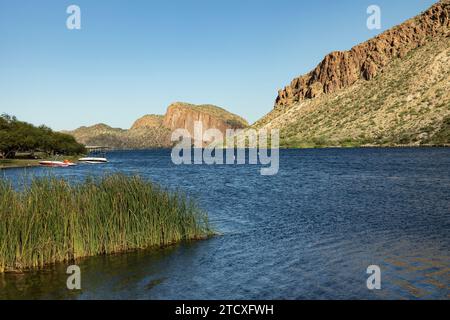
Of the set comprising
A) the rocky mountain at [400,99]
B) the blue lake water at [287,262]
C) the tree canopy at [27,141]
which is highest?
the rocky mountain at [400,99]

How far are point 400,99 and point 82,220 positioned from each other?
151248mm

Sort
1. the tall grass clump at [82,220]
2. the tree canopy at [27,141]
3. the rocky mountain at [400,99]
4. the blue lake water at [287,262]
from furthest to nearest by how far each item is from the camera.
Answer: the rocky mountain at [400,99], the tree canopy at [27,141], the tall grass clump at [82,220], the blue lake water at [287,262]

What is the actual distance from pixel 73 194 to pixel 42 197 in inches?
62.5

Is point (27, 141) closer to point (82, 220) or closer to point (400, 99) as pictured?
point (82, 220)

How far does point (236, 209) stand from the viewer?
3491cm

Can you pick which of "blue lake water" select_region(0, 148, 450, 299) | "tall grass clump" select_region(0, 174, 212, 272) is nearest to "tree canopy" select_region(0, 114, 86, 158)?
"blue lake water" select_region(0, 148, 450, 299)

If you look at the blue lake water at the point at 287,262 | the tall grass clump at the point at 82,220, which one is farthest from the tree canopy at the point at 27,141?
the tall grass clump at the point at 82,220

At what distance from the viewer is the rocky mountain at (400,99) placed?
137m

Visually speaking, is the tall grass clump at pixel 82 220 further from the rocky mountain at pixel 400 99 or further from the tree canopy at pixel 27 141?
the rocky mountain at pixel 400 99

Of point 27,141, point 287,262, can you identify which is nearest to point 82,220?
point 287,262

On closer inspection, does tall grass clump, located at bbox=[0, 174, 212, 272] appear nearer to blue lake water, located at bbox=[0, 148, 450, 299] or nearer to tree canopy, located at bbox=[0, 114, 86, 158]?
blue lake water, located at bbox=[0, 148, 450, 299]

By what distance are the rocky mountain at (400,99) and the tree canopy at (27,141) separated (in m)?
91.2

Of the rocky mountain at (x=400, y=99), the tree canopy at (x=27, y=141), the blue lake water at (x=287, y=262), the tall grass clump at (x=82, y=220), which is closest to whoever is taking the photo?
the blue lake water at (x=287, y=262)
